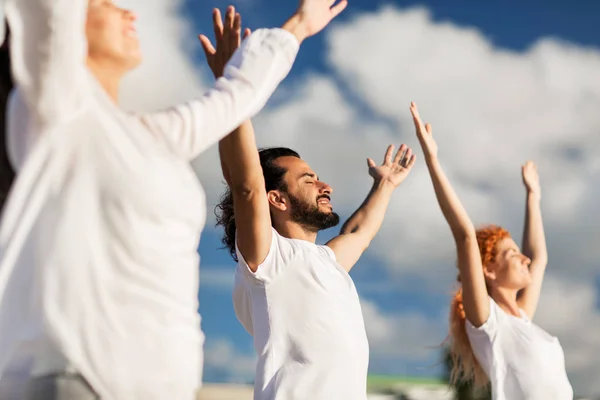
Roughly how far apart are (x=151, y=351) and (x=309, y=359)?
1623 millimetres

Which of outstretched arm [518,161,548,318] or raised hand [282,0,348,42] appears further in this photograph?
outstretched arm [518,161,548,318]

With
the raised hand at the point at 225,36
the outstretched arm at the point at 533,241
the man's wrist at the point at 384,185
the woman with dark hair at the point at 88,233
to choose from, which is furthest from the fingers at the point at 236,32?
the outstretched arm at the point at 533,241

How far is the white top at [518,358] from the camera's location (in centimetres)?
533

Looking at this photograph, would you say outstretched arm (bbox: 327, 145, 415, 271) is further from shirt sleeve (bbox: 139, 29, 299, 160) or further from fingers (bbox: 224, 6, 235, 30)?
shirt sleeve (bbox: 139, 29, 299, 160)

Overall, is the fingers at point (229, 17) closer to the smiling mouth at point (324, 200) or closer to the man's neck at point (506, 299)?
the smiling mouth at point (324, 200)

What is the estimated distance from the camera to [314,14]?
2613 millimetres

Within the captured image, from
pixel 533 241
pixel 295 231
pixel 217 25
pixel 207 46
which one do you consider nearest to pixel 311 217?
pixel 295 231

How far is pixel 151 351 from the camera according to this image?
1998mm

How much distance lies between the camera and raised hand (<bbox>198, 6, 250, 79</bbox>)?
294cm

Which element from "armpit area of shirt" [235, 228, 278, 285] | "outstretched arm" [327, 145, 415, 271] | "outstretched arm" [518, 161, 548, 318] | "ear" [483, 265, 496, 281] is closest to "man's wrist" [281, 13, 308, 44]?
"armpit area of shirt" [235, 228, 278, 285]

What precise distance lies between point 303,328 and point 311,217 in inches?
30.5

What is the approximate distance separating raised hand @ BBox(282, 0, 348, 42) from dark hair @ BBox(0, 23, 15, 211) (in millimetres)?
799

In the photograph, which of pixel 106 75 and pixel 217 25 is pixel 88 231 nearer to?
pixel 106 75

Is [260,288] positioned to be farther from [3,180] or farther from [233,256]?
[3,180]
